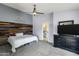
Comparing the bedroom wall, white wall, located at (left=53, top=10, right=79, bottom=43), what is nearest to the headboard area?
the bedroom wall

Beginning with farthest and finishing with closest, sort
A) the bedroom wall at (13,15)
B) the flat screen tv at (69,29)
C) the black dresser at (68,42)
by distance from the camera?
the bedroom wall at (13,15) < the flat screen tv at (69,29) < the black dresser at (68,42)

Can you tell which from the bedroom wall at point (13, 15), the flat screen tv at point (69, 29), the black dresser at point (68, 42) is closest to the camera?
the black dresser at point (68, 42)

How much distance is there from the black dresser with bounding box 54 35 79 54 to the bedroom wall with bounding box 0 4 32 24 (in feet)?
9.00

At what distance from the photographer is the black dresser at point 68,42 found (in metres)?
3.69

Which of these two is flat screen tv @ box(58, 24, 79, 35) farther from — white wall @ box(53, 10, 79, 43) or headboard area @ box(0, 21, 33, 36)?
headboard area @ box(0, 21, 33, 36)

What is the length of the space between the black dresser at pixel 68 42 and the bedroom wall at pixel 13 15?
2743 mm

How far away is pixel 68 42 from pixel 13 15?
3.59 metres

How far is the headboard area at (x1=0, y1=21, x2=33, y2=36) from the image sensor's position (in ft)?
14.4

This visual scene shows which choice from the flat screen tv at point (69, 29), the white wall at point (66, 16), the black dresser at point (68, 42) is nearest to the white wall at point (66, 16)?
the white wall at point (66, 16)

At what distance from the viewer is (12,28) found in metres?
5.00

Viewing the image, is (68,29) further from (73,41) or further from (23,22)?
(23,22)

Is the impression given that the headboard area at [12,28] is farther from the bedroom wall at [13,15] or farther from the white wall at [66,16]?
the white wall at [66,16]

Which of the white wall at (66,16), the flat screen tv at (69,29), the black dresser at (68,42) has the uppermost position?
the white wall at (66,16)

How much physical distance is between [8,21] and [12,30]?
2.14 ft
